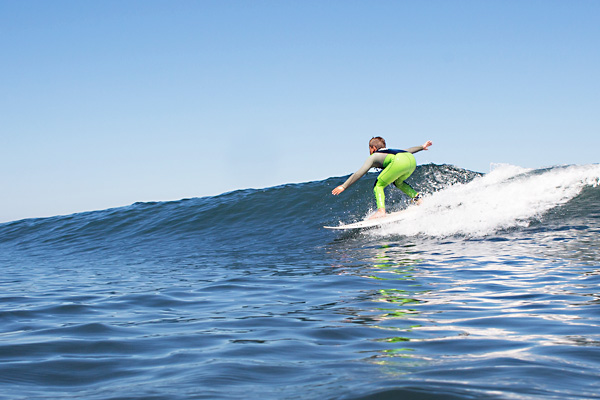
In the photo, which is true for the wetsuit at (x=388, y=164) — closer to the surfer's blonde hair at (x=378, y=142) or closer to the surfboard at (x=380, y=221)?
the surfer's blonde hair at (x=378, y=142)

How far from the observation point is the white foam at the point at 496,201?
11.4m

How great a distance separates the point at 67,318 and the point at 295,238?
7.86m

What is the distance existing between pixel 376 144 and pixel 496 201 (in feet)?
10.0

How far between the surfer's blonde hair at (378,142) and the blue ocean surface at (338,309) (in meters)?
1.65

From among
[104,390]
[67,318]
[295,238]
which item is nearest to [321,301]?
[67,318]

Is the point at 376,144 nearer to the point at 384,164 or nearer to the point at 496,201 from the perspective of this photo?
the point at 384,164

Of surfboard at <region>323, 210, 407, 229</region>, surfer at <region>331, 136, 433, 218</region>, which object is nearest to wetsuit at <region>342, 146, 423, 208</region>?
surfer at <region>331, 136, 433, 218</region>

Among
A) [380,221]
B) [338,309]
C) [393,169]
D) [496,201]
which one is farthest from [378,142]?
[338,309]

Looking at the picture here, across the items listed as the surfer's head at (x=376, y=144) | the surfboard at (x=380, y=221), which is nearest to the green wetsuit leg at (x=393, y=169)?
the surfboard at (x=380, y=221)

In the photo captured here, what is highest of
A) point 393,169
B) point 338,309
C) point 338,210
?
point 393,169

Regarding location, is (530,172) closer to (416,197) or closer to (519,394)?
(416,197)

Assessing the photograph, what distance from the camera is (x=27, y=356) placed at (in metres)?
3.75

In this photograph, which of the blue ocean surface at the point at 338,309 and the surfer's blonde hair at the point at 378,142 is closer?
the blue ocean surface at the point at 338,309

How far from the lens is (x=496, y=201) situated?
1223 centimetres
